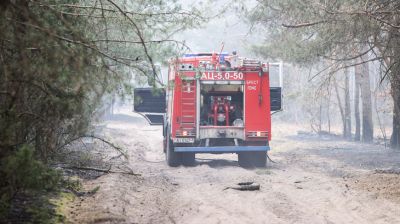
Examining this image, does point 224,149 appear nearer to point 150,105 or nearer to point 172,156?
point 172,156

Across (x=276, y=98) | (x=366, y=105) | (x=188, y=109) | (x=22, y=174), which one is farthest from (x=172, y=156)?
(x=366, y=105)

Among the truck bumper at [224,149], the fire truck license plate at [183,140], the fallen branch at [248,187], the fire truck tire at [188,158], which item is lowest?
the fallen branch at [248,187]

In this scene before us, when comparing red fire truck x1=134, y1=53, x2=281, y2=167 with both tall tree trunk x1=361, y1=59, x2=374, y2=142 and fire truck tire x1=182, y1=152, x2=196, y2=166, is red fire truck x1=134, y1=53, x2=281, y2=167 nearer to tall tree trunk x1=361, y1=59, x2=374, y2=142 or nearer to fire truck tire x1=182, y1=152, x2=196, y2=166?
fire truck tire x1=182, y1=152, x2=196, y2=166

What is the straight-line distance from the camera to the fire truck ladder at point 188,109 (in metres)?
13.9

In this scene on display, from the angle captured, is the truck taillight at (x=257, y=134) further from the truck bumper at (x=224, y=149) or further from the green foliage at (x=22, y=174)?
the green foliage at (x=22, y=174)

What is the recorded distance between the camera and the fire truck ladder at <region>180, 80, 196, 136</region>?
1385cm

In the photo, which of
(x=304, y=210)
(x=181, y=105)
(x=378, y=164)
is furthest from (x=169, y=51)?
(x=378, y=164)

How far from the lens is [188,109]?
13914mm

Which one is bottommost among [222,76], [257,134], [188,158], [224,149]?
[188,158]

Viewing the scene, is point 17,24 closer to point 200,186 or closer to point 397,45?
point 200,186

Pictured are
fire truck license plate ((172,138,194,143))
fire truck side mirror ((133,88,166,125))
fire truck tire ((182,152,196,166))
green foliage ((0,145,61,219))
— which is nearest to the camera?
green foliage ((0,145,61,219))

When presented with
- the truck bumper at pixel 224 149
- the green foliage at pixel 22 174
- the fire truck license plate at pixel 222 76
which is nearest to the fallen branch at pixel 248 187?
the truck bumper at pixel 224 149

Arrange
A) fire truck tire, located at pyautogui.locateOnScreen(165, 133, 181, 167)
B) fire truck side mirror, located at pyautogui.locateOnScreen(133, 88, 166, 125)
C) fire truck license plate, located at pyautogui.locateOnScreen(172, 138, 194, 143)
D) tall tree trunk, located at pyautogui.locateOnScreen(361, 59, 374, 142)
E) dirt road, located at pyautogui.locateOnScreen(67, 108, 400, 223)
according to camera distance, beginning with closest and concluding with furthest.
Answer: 1. dirt road, located at pyautogui.locateOnScreen(67, 108, 400, 223)
2. fire truck license plate, located at pyautogui.locateOnScreen(172, 138, 194, 143)
3. fire truck tire, located at pyautogui.locateOnScreen(165, 133, 181, 167)
4. fire truck side mirror, located at pyautogui.locateOnScreen(133, 88, 166, 125)
5. tall tree trunk, located at pyautogui.locateOnScreen(361, 59, 374, 142)

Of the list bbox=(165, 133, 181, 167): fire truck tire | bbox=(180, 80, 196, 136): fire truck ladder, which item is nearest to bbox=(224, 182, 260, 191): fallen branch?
bbox=(180, 80, 196, 136): fire truck ladder
